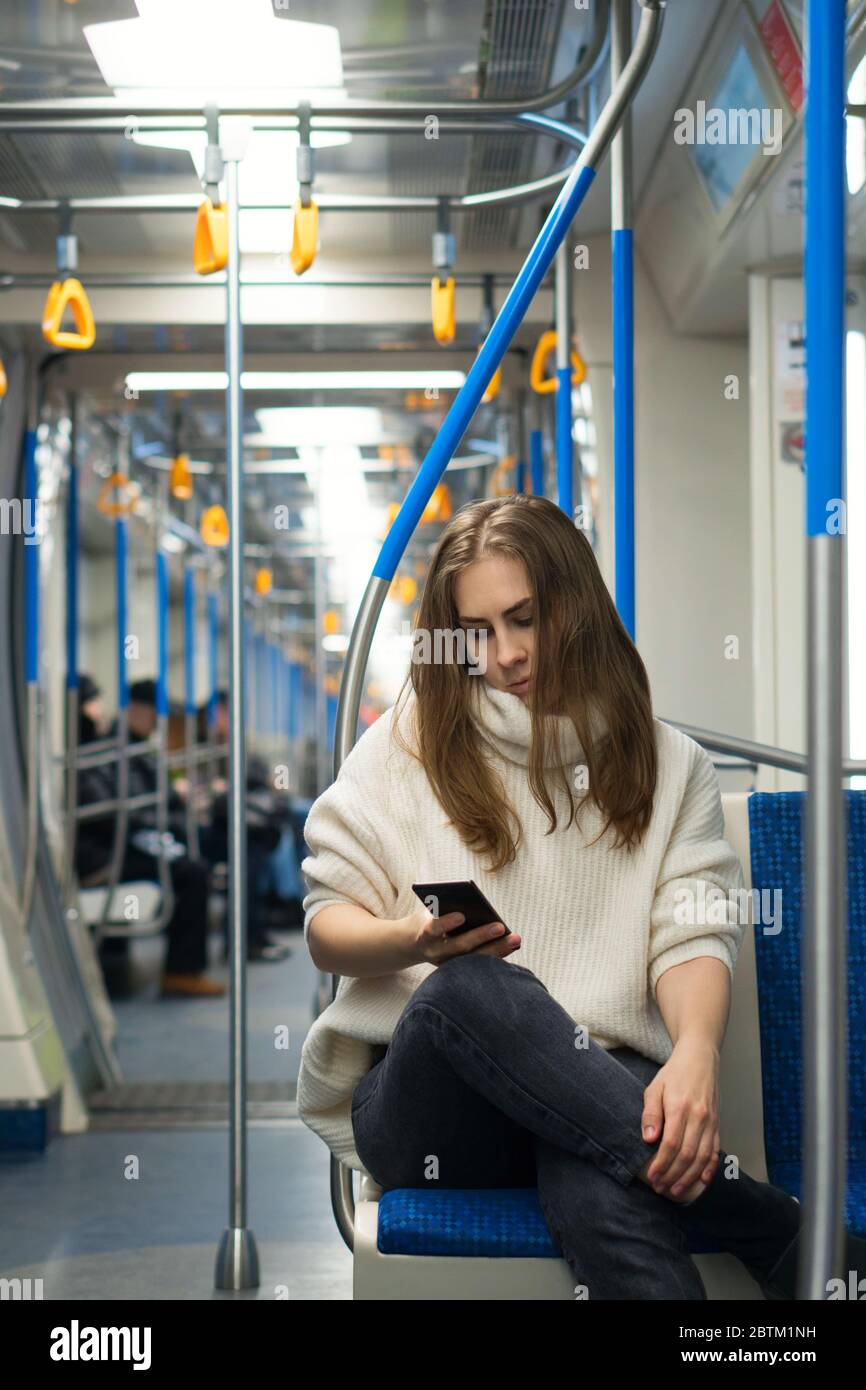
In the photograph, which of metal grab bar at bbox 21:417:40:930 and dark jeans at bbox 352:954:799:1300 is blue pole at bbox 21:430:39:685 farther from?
dark jeans at bbox 352:954:799:1300

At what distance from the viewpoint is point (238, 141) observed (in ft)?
9.20

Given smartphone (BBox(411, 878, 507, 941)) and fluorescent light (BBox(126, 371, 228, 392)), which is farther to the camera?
fluorescent light (BBox(126, 371, 228, 392))

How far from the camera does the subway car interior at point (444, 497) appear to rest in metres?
1.53

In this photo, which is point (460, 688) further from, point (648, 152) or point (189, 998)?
point (189, 998)

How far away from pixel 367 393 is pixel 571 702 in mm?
3823

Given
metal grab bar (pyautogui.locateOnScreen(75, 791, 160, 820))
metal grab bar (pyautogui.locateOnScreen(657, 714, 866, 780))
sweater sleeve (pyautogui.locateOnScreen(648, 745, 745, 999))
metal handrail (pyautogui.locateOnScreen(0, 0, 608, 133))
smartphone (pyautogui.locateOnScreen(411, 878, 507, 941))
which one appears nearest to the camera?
smartphone (pyautogui.locateOnScreen(411, 878, 507, 941))

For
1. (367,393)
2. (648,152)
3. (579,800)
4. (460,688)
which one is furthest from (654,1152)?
(367,393)

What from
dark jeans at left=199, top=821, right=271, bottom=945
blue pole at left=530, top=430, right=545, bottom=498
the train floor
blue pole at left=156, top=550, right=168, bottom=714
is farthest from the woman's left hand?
dark jeans at left=199, top=821, right=271, bottom=945

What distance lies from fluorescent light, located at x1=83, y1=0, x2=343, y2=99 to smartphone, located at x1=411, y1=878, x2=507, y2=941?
1953mm

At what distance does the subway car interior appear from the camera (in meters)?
1.53

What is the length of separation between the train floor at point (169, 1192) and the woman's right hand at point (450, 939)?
4.63 feet
